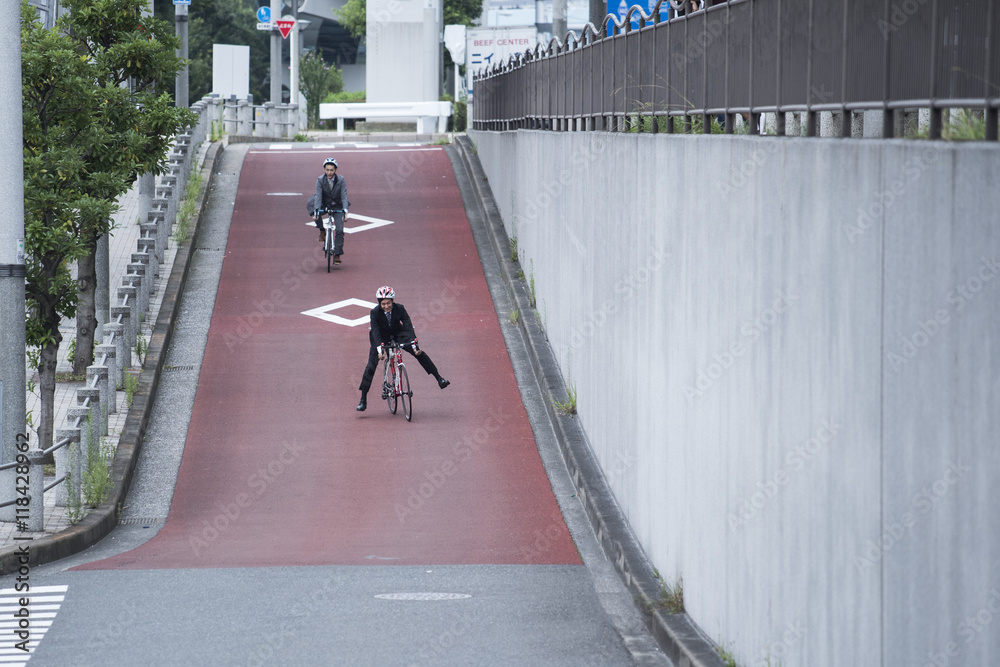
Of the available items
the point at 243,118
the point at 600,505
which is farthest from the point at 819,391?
the point at 243,118

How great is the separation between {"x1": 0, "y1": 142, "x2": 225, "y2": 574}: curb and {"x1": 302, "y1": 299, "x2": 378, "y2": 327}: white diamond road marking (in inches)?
85.8

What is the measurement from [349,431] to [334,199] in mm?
8148

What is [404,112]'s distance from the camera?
4628 cm

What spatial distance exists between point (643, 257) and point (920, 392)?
19.2ft

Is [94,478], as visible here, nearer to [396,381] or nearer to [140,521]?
[140,521]

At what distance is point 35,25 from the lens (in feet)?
52.1

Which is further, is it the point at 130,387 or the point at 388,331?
the point at 388,331

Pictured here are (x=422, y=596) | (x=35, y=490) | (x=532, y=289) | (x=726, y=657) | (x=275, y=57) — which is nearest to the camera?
(x=726, y=657)

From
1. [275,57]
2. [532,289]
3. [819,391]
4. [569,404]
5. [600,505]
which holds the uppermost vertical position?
[275,57]

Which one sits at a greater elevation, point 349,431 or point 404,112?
point 404,112

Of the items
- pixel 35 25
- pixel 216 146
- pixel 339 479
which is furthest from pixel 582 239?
pixel 216 146

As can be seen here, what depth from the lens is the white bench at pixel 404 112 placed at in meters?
45.8

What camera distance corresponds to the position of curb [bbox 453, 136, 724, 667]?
8.57m

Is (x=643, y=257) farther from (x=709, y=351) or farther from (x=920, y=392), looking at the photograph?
(x=920, y=392)
